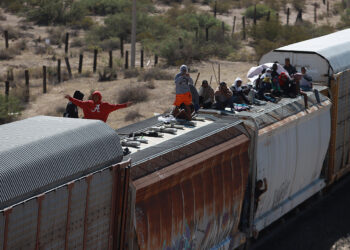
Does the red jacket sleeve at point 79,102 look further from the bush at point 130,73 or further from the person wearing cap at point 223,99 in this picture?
the bush at point 130,73

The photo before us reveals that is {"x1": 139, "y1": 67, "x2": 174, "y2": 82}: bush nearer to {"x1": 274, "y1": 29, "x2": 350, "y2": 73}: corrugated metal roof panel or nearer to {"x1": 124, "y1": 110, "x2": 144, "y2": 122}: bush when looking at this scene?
{"x1": 124, "y1": 110, "x2": 144, "y2": 122}: bush

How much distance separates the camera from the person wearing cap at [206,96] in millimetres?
12188

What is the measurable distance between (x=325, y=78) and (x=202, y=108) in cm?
325

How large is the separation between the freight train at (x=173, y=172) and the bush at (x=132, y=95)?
9.99 metres

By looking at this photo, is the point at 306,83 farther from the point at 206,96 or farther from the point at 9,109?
the point at 9,109

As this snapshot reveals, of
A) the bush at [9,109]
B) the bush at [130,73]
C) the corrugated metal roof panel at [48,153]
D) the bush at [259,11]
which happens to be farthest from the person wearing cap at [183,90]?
the bush at [259,11]

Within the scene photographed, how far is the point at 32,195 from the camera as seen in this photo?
259 inches

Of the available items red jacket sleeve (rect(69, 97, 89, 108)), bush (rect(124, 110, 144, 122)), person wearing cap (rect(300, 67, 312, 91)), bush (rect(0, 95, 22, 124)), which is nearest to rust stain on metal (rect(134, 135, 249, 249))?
red jacket sleeve (rect(69, 97, 89, 108))

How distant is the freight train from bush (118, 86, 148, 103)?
9986 millimetres

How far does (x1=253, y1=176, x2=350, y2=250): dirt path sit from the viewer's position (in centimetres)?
1205

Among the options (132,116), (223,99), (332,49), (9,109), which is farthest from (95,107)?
(9,109)

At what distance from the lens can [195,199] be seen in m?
9.27

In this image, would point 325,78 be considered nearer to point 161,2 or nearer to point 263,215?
point 263,215

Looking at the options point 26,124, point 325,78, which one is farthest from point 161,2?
point 26,124
